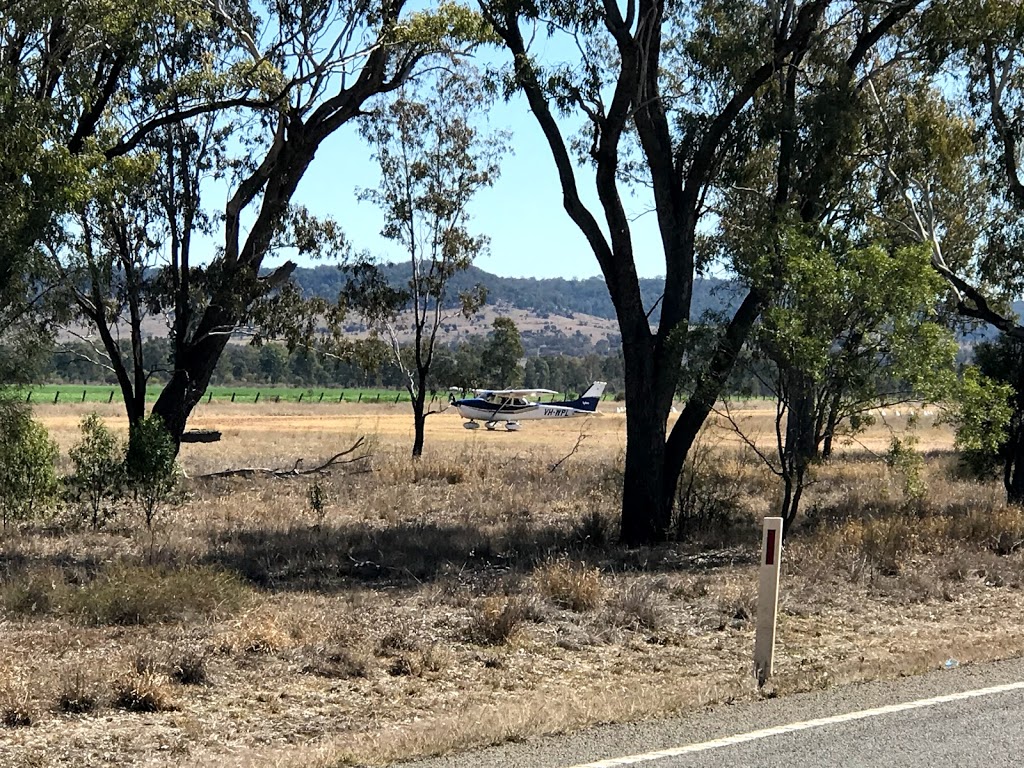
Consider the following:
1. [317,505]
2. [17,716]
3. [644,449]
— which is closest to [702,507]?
[644,449]

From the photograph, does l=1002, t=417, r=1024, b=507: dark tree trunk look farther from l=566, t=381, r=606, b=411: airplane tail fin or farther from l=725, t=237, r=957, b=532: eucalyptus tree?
l=566, t=381, r=606, b=411: airplane tail fin

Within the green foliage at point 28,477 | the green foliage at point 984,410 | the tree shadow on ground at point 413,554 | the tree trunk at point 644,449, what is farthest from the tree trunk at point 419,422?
the tree trunk at point 644,449

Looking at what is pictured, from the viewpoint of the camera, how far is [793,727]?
692 cm

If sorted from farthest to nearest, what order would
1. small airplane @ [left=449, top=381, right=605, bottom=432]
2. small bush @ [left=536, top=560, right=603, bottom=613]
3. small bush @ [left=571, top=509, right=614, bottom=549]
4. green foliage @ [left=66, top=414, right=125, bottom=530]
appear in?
small airplane @ [left=449, top=381, right=605, bottom=432], green foliage @ [left=66, top=414, right=125, bottom=530], small bush @ [left=571, top=509, right=614, bottom=549], small bush @ [left=536, top=560, right=603, bottom=613]

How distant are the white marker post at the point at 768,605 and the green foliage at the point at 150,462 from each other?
44.4 ft

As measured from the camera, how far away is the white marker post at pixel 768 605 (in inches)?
321

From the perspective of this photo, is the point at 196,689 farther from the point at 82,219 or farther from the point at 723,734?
the point at 82,219

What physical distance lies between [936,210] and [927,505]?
5.98 m

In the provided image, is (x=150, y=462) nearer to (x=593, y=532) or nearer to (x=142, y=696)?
(x=593, y=532)

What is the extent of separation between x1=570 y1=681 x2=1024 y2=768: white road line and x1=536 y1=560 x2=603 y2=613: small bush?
172 inches

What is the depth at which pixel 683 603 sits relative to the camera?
12117mm

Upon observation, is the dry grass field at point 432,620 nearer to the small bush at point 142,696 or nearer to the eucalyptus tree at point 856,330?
the small bush at point 142,696

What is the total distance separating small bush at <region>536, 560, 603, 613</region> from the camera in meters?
11.6

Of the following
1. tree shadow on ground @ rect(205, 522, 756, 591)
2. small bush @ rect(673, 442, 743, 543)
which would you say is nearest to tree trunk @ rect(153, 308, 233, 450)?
tree shadow on ground @ rect(205, 522, 756, 591)
